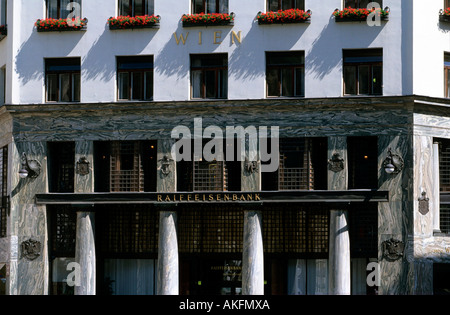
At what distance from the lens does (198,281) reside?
140ft

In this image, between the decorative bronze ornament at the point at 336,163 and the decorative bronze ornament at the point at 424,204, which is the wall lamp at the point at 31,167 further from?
the decorative bronze ornament at the point at 424,204

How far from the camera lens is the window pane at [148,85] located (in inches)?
1682

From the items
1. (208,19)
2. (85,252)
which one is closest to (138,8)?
(208,19)

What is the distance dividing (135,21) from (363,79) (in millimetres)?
9015

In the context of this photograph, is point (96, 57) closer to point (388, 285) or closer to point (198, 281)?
point (198, 281)

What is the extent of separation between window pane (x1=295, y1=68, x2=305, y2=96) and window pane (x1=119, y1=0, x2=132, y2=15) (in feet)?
23.0

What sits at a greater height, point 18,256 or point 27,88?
point 27,88

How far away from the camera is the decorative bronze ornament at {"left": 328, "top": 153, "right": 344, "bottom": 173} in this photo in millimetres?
41062

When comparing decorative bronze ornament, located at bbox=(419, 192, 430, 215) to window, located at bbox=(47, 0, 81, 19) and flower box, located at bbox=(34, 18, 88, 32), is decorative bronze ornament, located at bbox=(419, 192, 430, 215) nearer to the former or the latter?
flower box, located at bbox=(34, 18, 88, 32)

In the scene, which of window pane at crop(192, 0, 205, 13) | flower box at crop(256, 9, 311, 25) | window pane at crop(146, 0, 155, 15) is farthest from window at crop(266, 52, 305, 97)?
window pane at crop(146, 0, 155, 15)

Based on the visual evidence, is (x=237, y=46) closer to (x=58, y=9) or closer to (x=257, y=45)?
(x=257, y=45)

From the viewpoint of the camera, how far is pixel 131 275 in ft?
142

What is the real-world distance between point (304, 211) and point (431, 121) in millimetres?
5854

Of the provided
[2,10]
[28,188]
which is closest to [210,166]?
[28,188]
